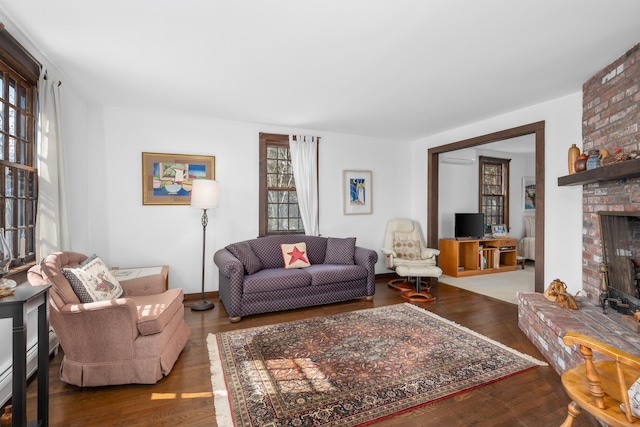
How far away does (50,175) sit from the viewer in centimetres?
257

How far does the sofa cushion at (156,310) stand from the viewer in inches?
86.3

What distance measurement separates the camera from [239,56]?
2553 mm

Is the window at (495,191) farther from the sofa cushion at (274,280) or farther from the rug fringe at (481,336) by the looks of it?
the sofa cushion at (274,280)

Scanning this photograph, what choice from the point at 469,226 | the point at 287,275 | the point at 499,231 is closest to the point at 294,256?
the point at 287,275

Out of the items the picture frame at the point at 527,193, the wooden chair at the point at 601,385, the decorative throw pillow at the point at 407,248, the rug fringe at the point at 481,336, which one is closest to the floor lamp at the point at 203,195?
the rug fringe at the point at 481,336

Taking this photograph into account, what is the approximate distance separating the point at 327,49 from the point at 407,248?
3625 mm

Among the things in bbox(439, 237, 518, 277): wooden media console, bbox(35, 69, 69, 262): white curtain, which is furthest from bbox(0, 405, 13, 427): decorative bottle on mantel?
bbox(439, 237, 518, 277): wooden media console

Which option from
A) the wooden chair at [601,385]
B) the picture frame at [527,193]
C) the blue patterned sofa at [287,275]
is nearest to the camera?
the wooden chair at [601,385]

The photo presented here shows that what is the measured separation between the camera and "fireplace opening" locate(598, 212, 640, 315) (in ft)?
7.95

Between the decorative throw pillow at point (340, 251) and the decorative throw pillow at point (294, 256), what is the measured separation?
1.18ft

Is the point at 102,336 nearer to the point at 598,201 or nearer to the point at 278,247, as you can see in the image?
the point at 278,247

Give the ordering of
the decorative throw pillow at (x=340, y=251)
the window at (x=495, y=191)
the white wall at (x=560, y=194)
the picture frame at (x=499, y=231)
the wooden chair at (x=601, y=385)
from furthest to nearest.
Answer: the window at (x=495, y=191)
the picture frame at (x=499, y=231)
the decorative throw pillow at (x=340, y=251)
the white wall at (x=560, y=194)
the wooden chair at (x=601, y=385)

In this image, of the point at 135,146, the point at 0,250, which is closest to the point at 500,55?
the point at 0,250

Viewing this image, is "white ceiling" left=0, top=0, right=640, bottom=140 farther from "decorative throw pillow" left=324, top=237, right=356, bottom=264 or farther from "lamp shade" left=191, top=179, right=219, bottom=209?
"decorative throw pillow" left=324, top=237, right=356, bottom=264
